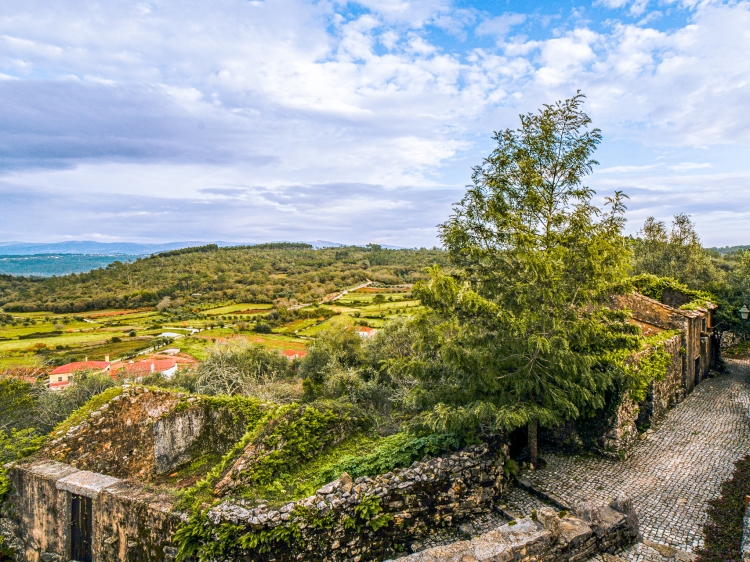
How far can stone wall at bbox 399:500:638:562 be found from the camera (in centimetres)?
604

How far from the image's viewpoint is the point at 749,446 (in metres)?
11.6

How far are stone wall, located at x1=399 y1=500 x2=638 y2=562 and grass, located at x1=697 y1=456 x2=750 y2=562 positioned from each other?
1.31m

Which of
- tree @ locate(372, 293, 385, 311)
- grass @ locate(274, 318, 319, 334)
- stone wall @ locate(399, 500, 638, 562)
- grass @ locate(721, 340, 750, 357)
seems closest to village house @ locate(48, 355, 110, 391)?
grass @ locate(274, 318, 319, 334)

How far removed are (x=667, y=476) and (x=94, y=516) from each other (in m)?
13.7

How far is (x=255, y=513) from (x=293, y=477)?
2966mm

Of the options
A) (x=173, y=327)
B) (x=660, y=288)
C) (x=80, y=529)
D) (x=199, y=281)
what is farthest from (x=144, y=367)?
(x=199, y=281)

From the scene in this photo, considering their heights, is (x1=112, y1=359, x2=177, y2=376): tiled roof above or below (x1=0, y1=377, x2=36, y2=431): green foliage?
below

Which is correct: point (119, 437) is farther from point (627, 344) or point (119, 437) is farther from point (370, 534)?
point (627, 344)

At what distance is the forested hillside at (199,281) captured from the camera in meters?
77.5

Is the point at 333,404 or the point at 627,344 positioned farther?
the point at 333,404

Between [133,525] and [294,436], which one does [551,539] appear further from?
[133,525]

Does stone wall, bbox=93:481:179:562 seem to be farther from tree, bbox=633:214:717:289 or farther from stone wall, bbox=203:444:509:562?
tree, bbox=633:214:717:289

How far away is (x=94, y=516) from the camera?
841cm

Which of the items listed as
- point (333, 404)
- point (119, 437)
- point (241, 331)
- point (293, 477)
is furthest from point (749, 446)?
point (241, 331)
